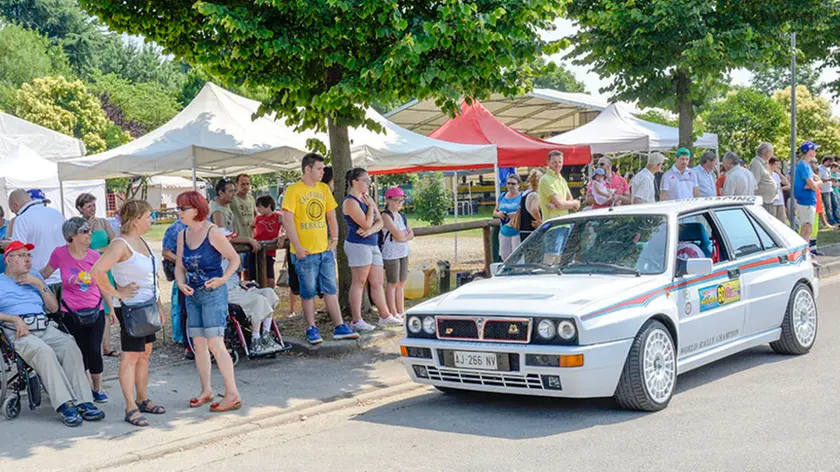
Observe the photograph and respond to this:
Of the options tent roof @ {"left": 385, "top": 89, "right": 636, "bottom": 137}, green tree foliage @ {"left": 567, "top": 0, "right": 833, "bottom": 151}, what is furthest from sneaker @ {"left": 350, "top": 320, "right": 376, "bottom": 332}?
tent roof @ {"left": 385, "top": 89, "right": 636, "bottom": 137}

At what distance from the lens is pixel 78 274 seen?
7.30m

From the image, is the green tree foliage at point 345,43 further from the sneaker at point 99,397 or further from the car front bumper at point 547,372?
the sneaker at point 99,397

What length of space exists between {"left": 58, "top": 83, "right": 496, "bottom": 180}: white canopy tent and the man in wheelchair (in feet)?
17.0

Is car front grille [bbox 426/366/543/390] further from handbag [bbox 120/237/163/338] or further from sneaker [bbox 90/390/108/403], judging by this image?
sneaker [bbox 90/390/108/403]

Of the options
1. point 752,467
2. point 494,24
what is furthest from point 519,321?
point 494,24

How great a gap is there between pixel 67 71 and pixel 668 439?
67692 millimetres

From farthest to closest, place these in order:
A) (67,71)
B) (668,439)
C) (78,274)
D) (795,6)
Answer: (67,71) < (795,6) < (78,274) < (668,439)

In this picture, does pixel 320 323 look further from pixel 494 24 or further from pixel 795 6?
pixel 795 6

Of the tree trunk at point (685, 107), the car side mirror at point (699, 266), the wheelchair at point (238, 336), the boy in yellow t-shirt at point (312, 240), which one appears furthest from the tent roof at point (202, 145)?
the tree trunk at point (685, 107)

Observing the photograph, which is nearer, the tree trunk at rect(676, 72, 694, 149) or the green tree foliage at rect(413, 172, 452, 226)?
the tree trunk at rect(676, 72, 694, 149)

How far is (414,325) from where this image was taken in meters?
6.91

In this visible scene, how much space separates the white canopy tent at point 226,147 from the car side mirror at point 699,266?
228 inches

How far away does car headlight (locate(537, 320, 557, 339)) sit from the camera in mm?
6125

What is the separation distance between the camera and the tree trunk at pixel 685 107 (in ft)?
54.1
